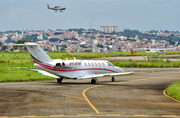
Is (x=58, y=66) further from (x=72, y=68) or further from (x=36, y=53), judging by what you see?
(x=36, y=53)

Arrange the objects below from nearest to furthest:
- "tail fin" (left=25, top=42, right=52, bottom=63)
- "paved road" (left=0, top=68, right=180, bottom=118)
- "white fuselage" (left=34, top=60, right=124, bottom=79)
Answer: "paved road" (left=0, top=68, right=180, bottom=118) → "white fuselage" (left=34, top=60, right=124, bottom=79) → "tail fin" (left=25, top=42, right=52, bottom=63)

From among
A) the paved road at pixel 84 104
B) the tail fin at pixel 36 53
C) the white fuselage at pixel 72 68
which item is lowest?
the paved road at pixel 84 104

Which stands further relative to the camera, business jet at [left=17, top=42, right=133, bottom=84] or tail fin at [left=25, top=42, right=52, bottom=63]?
tail fin at [left=25, top=42, right=52, bottom=63]

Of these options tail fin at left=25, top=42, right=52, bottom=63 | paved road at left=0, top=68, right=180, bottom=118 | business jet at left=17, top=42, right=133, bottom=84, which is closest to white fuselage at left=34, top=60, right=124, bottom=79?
business jet at left=17, top=42, right=133, bottom=84

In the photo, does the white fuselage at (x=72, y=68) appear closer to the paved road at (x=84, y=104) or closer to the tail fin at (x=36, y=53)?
the tail fin at (x=36, y=53)

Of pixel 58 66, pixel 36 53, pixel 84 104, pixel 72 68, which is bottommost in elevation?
pixel 84 104

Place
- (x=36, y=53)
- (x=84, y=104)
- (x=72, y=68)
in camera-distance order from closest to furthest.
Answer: (x=84, y=104) < (x=36, y=53) < (x=72, y=68)

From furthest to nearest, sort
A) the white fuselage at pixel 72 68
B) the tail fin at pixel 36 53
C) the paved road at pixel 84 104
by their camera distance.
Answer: the tail fin at pixel 36 53, the white fuselage at pixel 72 68, the paved road at pixel 84 104

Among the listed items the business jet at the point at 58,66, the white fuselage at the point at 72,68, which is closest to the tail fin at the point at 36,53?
the business jet at the point at 58,66

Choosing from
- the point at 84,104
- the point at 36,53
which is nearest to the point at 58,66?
the point at 36,53

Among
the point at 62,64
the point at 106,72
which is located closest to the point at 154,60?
the point at 106,72

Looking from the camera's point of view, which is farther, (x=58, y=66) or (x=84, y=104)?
(x=58, y=66)

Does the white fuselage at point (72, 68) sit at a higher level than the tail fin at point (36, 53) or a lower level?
lower

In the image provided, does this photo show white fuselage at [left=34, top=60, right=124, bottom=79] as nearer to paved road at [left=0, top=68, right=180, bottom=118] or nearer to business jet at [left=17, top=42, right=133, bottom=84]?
business jet at [left=17, top=42, right=133, bottom=84]
